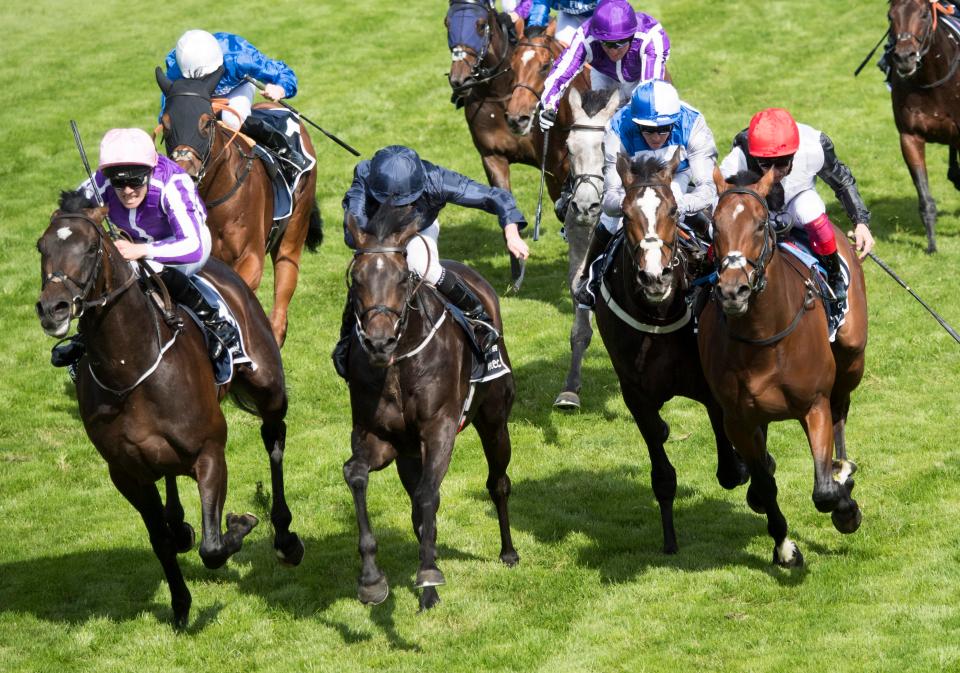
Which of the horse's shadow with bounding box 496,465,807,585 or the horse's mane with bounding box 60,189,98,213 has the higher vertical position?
the horse's mane with bounding box 60,189,98,213

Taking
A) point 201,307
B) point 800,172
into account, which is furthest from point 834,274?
point 201,307

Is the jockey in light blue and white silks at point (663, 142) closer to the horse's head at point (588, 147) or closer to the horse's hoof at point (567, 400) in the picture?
the horse's head at point (588, 147)

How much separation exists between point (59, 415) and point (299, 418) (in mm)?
2303

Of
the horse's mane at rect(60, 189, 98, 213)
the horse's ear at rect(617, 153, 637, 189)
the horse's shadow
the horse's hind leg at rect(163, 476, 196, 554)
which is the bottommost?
the horse's shadow

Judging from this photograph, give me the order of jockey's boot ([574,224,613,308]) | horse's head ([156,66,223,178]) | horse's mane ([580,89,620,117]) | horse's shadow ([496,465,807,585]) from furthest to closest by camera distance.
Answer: horse's mane ([580,89,620,117]) < horse's head ([156,66,223,178]) < jockey's boot ([574,224,613,308]) < horse's shadow ([496,465,807,585])

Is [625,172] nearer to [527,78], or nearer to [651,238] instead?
[651,238]

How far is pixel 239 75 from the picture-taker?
1287 centimetres

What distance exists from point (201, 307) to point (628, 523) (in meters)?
3.50

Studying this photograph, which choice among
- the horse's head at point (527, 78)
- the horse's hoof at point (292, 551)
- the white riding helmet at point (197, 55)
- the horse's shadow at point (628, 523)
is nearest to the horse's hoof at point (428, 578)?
the horse's shadow at point (628, 523)

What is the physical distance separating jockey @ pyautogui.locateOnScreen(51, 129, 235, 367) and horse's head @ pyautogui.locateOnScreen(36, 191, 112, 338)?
13.3 inches

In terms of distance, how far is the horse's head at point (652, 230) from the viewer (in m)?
7.52

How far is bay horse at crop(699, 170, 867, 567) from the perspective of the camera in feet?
23.4

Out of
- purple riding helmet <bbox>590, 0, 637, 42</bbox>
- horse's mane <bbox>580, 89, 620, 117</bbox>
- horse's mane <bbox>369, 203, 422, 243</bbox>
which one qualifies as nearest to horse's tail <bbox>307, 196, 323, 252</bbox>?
horse's mane <bbox>580, 89, 620, 117</bbox>

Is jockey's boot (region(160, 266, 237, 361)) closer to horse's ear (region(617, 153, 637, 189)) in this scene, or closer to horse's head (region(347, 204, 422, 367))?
horse's head (region(347, 204, 422, 367))
